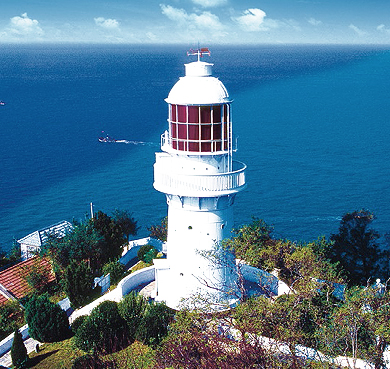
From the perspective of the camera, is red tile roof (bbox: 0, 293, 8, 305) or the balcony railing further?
red tile roof (bbox: 0, 293, 8, 305)

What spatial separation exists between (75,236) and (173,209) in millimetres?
11789

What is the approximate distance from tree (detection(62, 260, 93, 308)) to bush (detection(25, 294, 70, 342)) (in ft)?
11.5

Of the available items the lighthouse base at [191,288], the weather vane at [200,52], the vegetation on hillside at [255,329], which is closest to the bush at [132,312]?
the vegetation on hillside at [255,329]

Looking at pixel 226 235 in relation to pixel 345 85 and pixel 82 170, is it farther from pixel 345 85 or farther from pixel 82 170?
pixel 345 85

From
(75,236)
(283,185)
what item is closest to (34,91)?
(283,185)

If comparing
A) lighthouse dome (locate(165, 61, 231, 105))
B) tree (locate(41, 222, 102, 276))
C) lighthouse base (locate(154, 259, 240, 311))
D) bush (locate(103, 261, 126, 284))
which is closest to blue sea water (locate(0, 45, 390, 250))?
tree (locate(41, 222, 102, 276))

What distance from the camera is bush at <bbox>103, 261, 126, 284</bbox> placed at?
32281mm

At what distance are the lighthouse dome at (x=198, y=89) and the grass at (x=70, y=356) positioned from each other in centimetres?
1139

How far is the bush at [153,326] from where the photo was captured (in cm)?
2394

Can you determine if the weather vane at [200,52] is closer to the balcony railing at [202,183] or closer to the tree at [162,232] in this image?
the balcony railing at [202,183]

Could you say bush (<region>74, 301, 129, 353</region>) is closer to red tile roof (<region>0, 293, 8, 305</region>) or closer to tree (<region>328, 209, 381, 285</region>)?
red tile roof (<region>0, 293, 8, 305</region>)

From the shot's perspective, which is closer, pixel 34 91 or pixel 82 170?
pixel 82 170

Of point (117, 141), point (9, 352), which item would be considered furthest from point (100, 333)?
point (117, 141)

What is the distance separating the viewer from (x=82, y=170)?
8050cm
